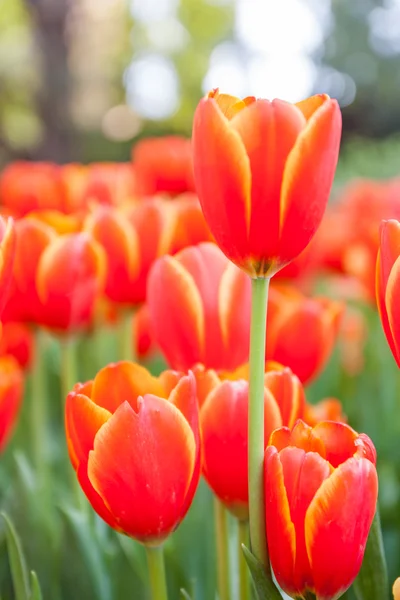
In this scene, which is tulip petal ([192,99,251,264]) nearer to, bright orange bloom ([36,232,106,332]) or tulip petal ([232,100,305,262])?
tulip petal ([232,100,305,262])

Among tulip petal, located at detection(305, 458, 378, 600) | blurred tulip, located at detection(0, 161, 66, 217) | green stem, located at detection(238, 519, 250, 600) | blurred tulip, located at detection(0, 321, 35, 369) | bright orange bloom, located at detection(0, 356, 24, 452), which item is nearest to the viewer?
tulip petal, located at detection(305, 458, 378, 600)

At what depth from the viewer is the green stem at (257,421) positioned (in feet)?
1.22

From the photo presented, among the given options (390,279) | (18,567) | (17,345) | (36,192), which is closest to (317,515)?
(390,279)

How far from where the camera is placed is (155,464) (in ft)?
1.29

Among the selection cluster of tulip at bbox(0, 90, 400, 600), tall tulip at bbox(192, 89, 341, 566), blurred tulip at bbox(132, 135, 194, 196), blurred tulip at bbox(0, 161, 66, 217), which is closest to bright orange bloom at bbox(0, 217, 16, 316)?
cluster of tulip at bbox(0, 90, 400, 600)

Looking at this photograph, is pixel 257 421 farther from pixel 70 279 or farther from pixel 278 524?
pixel 70 279

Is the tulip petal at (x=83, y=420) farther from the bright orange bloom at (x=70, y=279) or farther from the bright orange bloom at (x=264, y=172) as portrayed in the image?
the bright orange bloom at (x=70, y=279)

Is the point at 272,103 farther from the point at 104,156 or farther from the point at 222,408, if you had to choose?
the point at 104,156

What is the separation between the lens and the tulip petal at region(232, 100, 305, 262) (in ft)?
1.22

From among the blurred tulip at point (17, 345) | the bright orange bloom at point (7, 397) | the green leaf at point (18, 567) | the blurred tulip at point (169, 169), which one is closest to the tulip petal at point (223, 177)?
the green leaf at point (18, 567)

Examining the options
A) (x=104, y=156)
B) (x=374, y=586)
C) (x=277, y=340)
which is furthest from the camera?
(x=104, y=156)

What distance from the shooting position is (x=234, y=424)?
1.44 ft

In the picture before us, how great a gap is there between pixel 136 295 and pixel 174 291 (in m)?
0.26

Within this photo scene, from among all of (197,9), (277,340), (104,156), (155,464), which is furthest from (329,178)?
(197,9)
